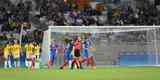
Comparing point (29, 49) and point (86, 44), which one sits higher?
point (86, 44)

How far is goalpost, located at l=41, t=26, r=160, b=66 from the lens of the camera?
37.9 m

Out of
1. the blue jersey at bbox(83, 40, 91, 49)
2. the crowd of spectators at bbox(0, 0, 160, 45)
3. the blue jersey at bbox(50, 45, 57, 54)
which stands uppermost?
the crowd of spectators at bbox(0, 0, 160, 45)

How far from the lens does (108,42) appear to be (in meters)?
38.3

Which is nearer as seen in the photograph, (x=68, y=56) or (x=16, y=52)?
(x=68, y=56)

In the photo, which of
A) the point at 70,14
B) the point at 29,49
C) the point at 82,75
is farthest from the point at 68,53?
the point at 70,14

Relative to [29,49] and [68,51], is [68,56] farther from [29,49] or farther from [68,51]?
[29,49]

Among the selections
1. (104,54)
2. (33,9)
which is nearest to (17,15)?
(33,9)

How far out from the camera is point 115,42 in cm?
3862

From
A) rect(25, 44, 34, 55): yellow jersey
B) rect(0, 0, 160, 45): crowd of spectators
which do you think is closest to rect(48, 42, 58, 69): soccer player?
rect(25, 44, 34, 55): yellow jersey

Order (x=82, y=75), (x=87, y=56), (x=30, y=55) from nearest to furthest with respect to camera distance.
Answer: (x=82, y=75)
(x=87, y=56)
(x=30, y=55)

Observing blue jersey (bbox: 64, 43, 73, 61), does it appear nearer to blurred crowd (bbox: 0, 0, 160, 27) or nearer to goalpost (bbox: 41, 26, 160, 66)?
goalpost (bbox: 41, 26, 160, 66)

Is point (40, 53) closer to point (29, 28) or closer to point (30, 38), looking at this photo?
point (30, 38)

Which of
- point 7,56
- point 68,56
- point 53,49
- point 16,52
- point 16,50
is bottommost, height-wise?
point 7,56

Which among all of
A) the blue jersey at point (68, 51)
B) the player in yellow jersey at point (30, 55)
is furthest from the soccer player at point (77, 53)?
the player in yellow jersey at point (30, 55)
